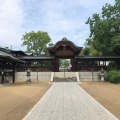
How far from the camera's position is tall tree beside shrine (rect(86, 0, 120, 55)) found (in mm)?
34344

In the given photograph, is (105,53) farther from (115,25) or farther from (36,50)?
(36,50)

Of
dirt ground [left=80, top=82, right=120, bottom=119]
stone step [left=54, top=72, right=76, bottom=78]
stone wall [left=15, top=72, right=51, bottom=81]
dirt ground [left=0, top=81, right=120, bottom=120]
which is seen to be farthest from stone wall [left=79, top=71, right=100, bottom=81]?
dirt ground [left=0, top=81, right=120, bottom=120]

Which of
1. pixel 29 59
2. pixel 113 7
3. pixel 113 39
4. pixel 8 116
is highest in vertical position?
pixel 113 7

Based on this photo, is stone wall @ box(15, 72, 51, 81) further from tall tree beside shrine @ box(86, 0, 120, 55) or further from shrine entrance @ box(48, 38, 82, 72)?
tall tree beside shrine @ box(86, 0, 120, 55)

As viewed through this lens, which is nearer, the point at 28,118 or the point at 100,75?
the point at 28,118

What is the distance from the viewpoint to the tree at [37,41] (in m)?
55.1

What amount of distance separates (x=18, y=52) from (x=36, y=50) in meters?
15.3

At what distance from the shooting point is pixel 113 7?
35156 millimetres

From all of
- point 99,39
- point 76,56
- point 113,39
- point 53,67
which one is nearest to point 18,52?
point 53,67

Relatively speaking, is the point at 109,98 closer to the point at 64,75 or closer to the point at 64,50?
the point at 64,75

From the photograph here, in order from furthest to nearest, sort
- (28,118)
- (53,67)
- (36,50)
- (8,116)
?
(36,50), (53,67), (8,116), (28,118)

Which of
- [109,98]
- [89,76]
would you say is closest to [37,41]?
[89,76]

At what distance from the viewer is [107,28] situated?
34688mm

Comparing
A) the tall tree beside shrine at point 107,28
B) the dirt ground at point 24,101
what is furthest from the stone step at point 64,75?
the dirt ground at point 24,101
